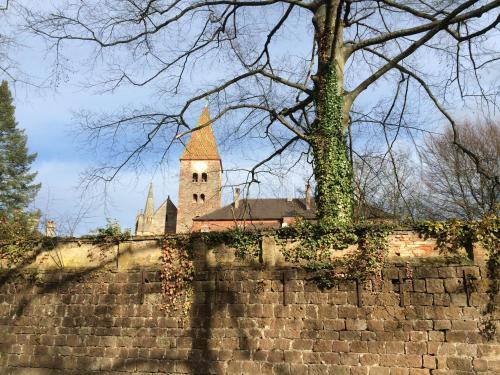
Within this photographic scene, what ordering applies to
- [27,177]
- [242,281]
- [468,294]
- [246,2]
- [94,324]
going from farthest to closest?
[27,177] → [246,2] → [94,324] → [242,281] → [468,294]

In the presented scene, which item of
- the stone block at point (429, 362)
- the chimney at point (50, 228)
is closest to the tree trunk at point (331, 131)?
the stone block at point (429, 362)

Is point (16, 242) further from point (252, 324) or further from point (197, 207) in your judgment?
point (197, 207)

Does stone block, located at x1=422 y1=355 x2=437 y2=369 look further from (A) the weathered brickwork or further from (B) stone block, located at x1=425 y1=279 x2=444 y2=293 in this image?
(B) stone block, located at x1=425 y1=279 x2=444 y2=293

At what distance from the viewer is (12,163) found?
1302 inches

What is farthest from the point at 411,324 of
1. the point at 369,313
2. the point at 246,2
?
the point at 246,2

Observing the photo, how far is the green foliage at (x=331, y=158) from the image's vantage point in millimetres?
9250

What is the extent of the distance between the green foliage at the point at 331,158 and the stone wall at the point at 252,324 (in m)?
2.16

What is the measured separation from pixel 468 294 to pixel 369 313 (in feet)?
5.23

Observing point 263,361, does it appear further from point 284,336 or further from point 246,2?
point 246,2

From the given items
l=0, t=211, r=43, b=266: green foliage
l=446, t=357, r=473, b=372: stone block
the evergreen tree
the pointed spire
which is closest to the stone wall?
l=446, t=357, r=473, b=372: stone block

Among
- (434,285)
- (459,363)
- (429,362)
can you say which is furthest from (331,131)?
(459,363)

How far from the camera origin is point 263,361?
24.0 ft

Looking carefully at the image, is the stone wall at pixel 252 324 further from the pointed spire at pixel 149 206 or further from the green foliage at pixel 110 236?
the pointed spire at pixel 149 206

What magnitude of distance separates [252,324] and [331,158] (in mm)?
4140
